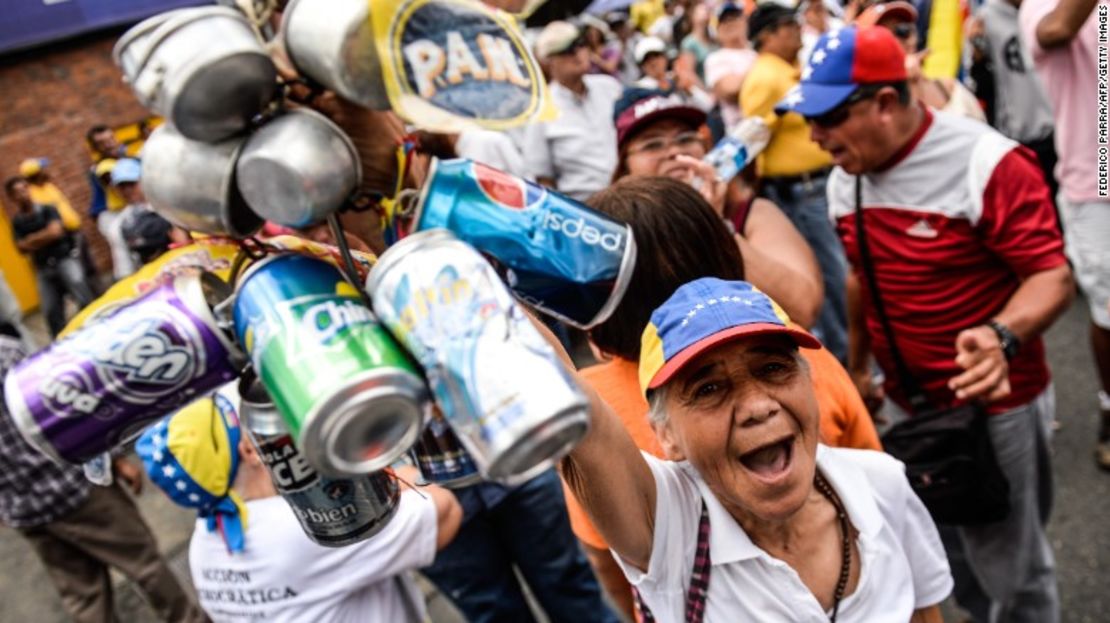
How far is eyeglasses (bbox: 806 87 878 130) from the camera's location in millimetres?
2305

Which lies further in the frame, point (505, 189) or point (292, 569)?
point (292, 569)

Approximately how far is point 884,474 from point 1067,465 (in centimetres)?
247

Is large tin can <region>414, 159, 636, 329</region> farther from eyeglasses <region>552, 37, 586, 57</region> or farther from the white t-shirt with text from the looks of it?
eyeglasses <region>552, 37, 586, 57</region>

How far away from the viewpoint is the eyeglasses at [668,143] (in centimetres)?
249

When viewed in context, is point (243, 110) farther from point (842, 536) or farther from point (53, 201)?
point (53, 201)

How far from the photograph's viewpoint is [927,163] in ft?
7.62

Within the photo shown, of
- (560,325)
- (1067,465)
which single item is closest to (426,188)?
(560,325)

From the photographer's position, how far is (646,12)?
39.7ft

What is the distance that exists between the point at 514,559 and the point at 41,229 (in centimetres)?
620

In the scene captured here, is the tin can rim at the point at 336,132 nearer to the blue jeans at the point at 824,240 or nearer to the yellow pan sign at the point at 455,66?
the yellow pan sign at the point at 455,66

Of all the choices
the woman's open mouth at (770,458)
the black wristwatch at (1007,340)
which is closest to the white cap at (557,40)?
the black wristwatch at (1007,340)

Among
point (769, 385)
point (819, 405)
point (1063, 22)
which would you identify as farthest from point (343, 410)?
point (1063, 22)

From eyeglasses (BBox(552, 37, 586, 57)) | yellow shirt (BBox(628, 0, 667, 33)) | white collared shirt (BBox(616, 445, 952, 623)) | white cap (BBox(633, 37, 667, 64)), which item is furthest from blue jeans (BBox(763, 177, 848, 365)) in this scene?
yellow shirt (BBox(628, 0, 667, 33))

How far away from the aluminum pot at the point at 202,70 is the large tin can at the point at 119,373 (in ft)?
0.60
